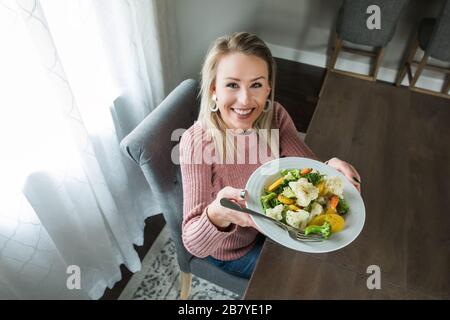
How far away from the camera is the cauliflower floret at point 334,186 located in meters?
0.79

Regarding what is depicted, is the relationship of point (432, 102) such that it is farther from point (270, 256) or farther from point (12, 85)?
point (12, 85)

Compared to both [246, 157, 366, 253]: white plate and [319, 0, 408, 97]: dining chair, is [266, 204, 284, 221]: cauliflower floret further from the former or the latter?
[319, 0, 408, 97]: dining chair

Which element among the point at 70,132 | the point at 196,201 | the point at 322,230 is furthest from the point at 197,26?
the point at 322,230

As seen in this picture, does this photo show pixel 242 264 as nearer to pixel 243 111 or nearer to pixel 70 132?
pixel 243 111

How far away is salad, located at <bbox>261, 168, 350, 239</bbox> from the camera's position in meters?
0.74

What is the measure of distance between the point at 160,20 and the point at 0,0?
2.73 ft

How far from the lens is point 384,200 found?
0.91 meters

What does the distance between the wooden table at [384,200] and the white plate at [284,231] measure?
87 mm

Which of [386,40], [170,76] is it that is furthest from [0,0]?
[386,40]

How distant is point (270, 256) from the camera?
787mm

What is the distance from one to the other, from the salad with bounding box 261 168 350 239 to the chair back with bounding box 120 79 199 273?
0.34 metres

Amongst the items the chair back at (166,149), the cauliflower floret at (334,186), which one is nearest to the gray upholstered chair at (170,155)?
the chair back at (166,149)

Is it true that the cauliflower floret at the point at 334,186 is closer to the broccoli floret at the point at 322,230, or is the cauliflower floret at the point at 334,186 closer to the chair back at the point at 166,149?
the broccoli floret at the point at 322,230

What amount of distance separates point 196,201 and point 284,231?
283 millimetres
